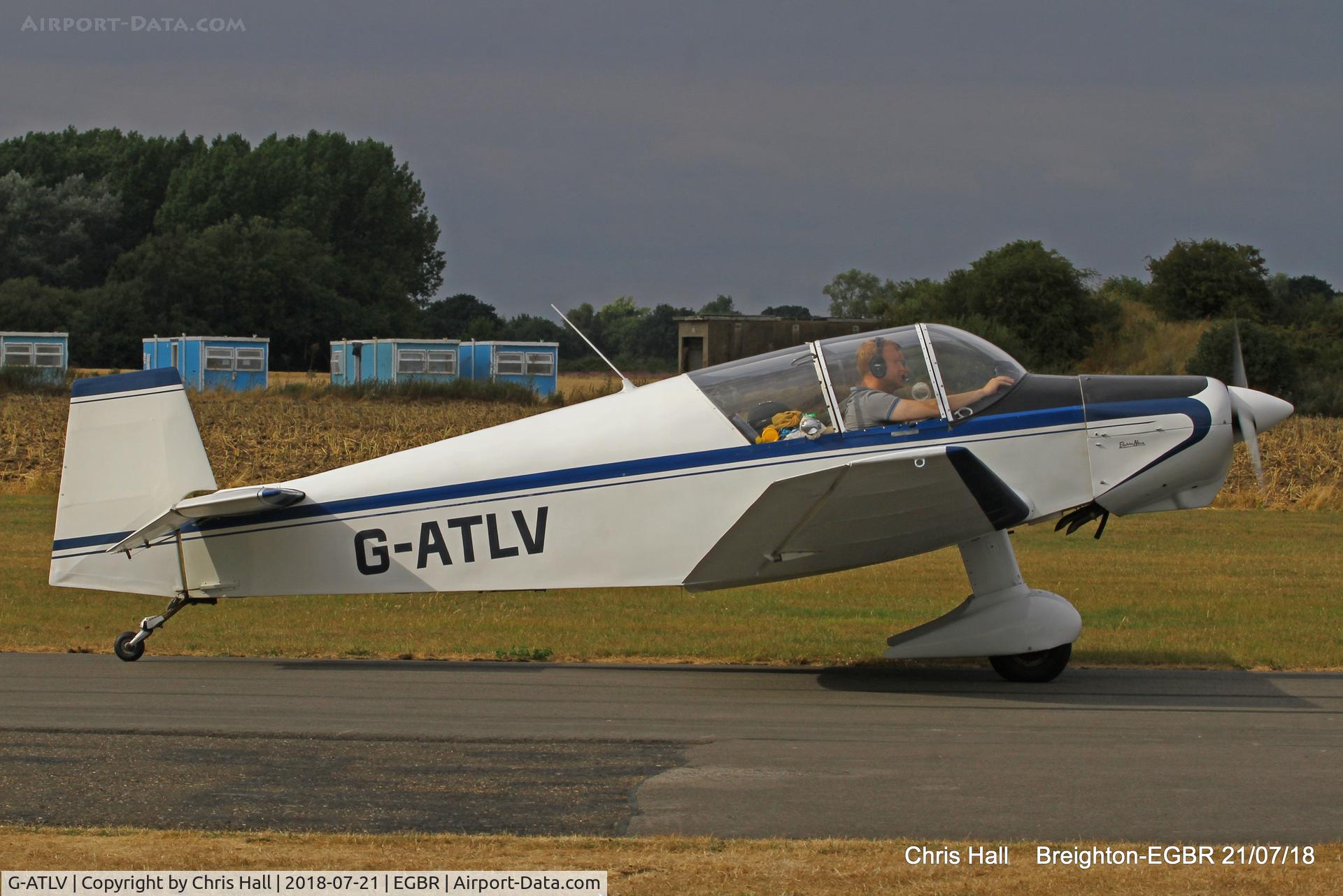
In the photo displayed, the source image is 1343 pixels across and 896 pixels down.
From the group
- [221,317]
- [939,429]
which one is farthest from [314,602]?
[221,317]

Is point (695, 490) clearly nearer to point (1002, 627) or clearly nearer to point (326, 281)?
point (1002, 627)

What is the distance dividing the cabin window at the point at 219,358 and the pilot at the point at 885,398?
5187cm

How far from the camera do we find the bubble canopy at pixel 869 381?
28.7 ft

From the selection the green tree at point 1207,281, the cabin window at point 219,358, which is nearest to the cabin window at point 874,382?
the green tree at point 1207,281

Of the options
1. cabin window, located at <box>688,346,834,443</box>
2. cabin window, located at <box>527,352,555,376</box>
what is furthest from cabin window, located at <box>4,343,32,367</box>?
cabin window, located at <box>688,346,834,443</box>

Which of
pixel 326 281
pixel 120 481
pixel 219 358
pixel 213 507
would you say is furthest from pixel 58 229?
pixel 213 507

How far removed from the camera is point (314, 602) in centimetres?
1288

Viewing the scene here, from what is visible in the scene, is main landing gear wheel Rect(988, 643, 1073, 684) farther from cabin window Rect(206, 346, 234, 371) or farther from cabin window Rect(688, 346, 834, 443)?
cabin window Rect(206, 346, 234, 371)

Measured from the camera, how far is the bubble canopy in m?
8.73

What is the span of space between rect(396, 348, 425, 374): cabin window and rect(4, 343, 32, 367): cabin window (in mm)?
16942

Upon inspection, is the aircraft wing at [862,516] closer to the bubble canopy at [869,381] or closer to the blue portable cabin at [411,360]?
the bubble canopy at [869,381]

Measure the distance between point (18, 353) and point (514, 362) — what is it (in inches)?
869

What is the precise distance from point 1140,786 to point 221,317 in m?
81.4

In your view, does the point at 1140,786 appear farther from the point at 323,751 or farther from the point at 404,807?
the point at 323,751
